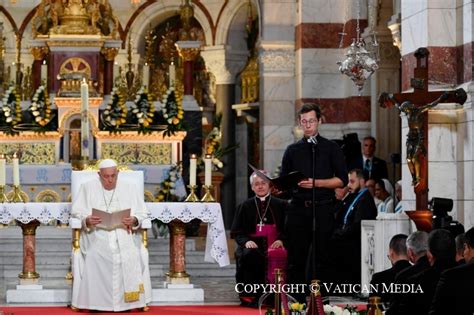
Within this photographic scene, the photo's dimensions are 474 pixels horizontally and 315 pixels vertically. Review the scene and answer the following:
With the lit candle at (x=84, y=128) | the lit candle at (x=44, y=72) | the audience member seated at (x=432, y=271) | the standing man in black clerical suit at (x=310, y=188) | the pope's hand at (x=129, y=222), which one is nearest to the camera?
the audience member seated at (x=432, y=271)

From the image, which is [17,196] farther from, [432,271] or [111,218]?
[432,271]

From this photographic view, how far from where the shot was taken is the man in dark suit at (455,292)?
8023mm

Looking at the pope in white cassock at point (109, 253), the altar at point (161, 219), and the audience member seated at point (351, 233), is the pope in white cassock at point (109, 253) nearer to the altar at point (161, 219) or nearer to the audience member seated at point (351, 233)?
the altar at point (161, 219)

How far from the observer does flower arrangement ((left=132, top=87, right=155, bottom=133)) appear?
19609mm

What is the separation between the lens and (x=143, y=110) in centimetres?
1972

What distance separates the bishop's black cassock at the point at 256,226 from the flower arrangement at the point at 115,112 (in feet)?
19.9

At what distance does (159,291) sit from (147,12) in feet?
37.2

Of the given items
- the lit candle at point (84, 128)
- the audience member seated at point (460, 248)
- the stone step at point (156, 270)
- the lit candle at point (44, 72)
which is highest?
the lit candle at point (44, 72)

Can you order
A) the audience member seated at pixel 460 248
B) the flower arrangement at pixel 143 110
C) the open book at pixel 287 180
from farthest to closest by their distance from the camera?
1. the flower arrangement at pixel 143 110
2. the open book at pixel 287 180
3. the audience member seated at pixel 460 248

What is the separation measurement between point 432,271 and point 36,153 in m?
11.6

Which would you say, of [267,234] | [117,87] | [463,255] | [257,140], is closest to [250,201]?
[267,234]

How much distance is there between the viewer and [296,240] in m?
11.0

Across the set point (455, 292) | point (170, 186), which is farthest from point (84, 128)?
point (455, 292)

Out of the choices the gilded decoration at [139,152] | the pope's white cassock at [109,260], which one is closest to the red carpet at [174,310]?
the pope's white cassock at [109,260]
